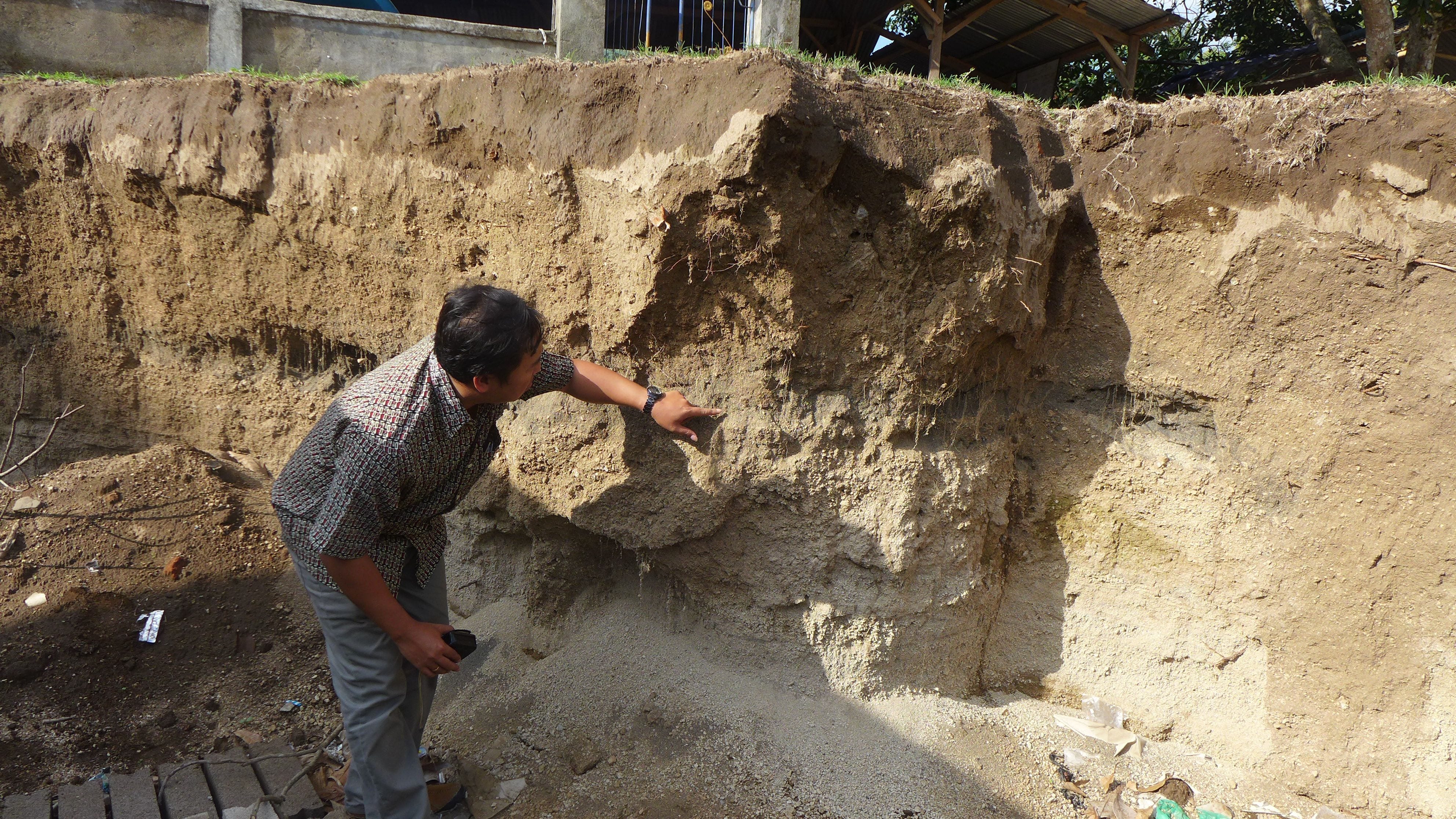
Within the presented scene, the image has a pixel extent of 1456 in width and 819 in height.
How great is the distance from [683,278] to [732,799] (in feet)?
5.53

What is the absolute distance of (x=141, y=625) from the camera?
3412 mm

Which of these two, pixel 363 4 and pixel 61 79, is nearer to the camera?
pixel 61 79

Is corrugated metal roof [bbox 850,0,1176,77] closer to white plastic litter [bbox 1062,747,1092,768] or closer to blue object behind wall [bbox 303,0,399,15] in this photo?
blue object behind wall [bbox 303,0,399,15]

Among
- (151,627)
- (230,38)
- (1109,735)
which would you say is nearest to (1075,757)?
(1109,735)

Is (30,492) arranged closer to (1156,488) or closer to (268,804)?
(268,804)

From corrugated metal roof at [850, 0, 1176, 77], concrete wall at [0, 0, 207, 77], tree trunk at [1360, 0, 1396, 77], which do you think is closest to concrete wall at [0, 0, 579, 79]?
concrete wall at [0, 0, 207, 77]

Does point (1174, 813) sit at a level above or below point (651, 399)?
below

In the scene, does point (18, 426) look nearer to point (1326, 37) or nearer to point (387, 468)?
point (387, 468)

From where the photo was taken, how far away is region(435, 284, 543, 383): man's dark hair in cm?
208

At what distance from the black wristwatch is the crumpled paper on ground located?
76.9 inches

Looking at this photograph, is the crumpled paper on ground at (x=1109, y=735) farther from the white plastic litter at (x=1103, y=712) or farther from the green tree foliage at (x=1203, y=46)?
the green tree foliage at (x=1203, y=46)

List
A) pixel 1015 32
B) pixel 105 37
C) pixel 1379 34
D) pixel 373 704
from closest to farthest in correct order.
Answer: pixel 373 704, pixel 1379 34, pixel 105 37, pixel 1015 32

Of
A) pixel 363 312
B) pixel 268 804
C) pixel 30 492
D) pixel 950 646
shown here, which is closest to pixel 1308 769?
pixel 950 646

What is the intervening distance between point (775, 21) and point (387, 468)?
5.92 meters
